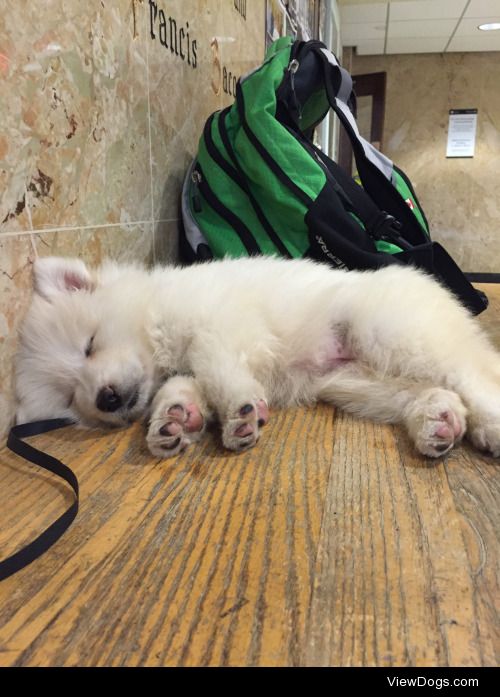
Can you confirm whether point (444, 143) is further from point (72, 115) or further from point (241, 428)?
point (241, 428)

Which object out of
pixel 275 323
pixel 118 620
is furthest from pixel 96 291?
pixel 118 620

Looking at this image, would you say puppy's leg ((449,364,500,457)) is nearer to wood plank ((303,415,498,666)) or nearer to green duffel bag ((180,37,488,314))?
wood plank ((303,415,498,666))

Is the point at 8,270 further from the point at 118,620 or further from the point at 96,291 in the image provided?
the point at 118,620

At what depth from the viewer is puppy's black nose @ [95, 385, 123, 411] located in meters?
1.19

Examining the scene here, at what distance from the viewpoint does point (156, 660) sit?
22.0 inches

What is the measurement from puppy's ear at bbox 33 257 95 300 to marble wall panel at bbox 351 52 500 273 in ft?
25.3

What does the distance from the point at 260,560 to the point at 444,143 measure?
8495mm

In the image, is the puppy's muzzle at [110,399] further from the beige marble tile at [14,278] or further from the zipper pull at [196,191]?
the zipper pull at [196,191]

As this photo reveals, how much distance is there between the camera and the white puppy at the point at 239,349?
3.72ft

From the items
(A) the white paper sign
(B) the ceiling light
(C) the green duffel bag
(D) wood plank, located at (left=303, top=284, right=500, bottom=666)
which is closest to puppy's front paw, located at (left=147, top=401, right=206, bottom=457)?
(D) wood plank, located at (left=303, top=284, right=500, bottom=666)

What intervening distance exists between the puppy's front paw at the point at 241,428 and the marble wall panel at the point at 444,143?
308 inches

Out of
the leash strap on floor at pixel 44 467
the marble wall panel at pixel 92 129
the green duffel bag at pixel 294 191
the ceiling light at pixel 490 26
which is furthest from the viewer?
the ceiling light at pixel 490 26

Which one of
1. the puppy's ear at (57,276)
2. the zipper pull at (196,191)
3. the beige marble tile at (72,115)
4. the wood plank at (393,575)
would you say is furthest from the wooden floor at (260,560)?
the zipper pull at (196,191)

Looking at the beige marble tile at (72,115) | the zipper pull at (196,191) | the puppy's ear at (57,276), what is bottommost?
the puppy's ear at (57,276)
